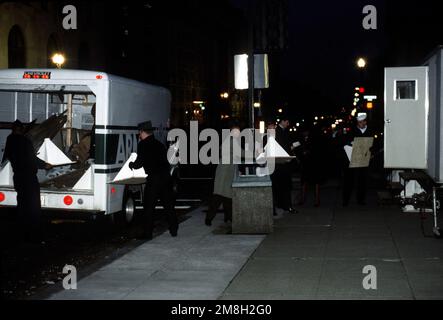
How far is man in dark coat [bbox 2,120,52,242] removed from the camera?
39.9ft

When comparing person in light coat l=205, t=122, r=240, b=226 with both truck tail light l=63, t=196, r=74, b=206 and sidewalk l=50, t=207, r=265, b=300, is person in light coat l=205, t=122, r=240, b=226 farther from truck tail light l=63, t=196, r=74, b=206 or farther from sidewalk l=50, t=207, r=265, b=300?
truck tail light l=63, t=196, r=74, b=206

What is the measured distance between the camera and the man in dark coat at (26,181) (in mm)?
12172

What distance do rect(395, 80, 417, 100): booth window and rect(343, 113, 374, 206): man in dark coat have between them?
90.2 inches

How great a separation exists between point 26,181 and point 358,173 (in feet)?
25.7

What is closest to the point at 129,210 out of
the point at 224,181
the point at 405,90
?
the point at 224,181

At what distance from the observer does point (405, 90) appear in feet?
48.1

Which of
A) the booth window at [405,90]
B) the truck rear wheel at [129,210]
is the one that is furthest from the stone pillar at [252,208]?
the booth window at [405,90]

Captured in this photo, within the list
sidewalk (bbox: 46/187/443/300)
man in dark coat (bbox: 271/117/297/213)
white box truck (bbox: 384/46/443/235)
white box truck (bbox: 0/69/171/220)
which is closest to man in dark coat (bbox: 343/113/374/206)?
man in dark coat (bbox: 271/117/297/213)

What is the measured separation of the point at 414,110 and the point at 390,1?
154 ft

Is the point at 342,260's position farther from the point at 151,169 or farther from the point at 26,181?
the point at 26,181

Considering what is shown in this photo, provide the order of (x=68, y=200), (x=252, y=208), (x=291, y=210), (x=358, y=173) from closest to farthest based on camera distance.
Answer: (x=252, y=208) → (x=68, y=200) → (x=291, y=210) → (x=358, y=173)

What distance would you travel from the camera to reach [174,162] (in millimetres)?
18297
